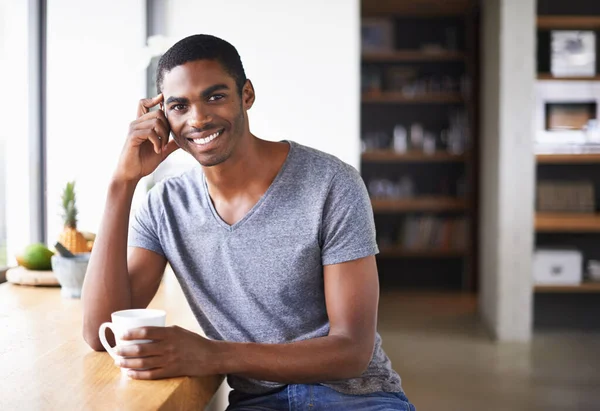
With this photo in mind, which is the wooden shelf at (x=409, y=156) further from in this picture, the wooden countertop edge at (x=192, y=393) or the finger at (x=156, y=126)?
the wooden countertop edge at (x=192, y=393)

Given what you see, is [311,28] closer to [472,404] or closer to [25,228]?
[25,228]

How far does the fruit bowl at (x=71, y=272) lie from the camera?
85.1 inches

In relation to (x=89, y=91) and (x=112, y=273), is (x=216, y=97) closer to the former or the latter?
(x=112, y=273)

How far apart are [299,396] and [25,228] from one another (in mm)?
2005

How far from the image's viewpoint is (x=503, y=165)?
5.00 metres

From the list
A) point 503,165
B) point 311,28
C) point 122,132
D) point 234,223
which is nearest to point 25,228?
point 122,132

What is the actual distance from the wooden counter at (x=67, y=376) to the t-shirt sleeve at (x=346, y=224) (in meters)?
0.36

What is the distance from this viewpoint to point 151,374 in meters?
1.37

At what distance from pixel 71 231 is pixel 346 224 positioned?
3.81 ft

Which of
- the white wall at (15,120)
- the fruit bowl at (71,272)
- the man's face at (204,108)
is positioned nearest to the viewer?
the man's face at (204,108)

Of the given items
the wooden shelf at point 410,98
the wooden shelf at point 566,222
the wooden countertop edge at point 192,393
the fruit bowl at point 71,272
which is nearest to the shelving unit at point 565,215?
the wooden shelf at point 566,222

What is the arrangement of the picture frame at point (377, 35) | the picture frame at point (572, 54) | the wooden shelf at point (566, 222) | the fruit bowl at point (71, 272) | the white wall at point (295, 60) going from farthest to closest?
the picture frame at point (377, 35), the picture frame at point (572, 54), the wooden shelf at point (566, 222), the white wall at point (295, 60), the fruit bowl at point (71, 272)

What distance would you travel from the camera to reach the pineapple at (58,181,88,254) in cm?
239


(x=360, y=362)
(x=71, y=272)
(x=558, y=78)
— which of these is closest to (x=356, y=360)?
(x=360, y=362)
